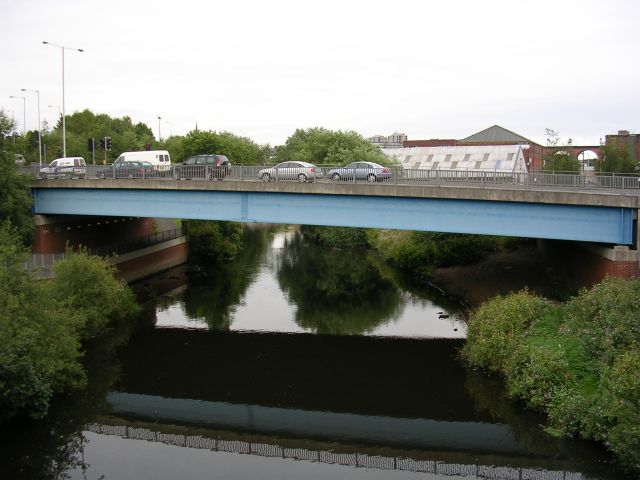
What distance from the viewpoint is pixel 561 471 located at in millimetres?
18781

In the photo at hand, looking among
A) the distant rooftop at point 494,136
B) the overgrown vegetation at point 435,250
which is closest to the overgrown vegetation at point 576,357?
the overgrown vegetation at point 435,250

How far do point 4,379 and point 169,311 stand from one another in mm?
18658

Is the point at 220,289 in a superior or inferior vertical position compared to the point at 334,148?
inferior

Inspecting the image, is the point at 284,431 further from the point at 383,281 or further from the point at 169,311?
the point at 383,281

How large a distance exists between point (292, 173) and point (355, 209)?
4.26 m

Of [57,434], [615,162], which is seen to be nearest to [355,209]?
[57,434]

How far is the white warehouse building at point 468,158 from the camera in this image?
76.1m

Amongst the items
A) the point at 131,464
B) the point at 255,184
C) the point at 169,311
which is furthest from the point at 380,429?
the point at 169,311

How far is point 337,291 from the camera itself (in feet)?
146

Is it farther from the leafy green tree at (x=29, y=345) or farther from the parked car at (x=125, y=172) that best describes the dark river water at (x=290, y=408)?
the parked car at (x=125, y=172)

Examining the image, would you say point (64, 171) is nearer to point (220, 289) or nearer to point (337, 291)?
point (220, 289)

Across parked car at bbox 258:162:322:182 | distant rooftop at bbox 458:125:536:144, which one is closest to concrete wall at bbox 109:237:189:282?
parked car at bbox 258:162:322:182

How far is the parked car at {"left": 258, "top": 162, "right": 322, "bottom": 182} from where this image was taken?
114ft

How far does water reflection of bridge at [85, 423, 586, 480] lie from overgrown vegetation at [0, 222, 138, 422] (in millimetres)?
2345
